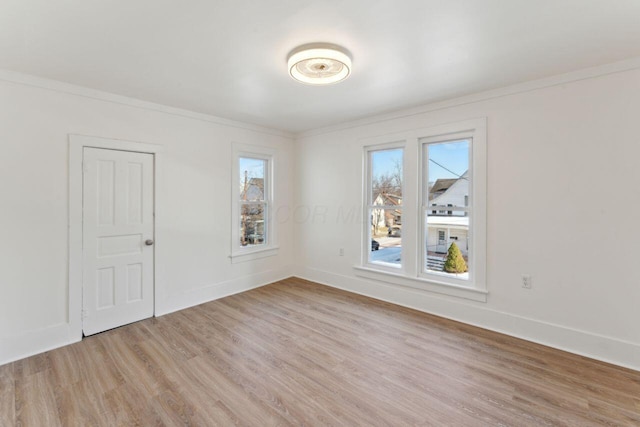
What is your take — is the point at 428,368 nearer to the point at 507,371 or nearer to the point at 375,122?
the point at 507,371

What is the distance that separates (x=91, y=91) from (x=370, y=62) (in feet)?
9.30

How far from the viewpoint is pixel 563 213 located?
269 cm

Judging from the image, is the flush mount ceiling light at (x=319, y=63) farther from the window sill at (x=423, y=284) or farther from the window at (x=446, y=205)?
the window sill at (x=423, y=284)

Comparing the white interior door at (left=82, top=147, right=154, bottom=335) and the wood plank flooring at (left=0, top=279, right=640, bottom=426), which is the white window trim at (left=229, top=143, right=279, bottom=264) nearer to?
the white interior door at (left=82, top=147, right=154, bottom=335)

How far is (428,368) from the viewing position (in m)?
2.38

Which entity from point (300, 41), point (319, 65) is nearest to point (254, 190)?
Answer: point (319, 65)

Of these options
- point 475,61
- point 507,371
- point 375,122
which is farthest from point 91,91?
point 507,371

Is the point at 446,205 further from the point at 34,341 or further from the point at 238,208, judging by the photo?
the point at 34,341

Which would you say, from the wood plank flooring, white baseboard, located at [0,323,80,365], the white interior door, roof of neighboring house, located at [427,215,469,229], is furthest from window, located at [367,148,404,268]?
white baseboard, located at [0,323,80,365]

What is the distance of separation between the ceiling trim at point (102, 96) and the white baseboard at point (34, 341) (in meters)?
2.29

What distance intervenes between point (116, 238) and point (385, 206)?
3.35 meters

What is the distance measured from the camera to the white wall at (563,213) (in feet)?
7.95

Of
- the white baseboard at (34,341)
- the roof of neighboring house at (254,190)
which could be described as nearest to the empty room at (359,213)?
the white baseboard at (34,341)

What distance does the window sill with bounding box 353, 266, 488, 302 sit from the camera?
10.5ft
